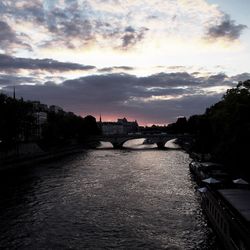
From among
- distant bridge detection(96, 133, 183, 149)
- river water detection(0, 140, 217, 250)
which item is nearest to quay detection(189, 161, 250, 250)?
river water detection(0, 140, 217, 250)

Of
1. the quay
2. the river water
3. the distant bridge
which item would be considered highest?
the distant bridge

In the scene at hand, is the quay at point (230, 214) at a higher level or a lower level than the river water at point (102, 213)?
higher

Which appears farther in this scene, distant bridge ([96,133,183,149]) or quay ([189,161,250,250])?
distant bridge ([96,133,183,149])

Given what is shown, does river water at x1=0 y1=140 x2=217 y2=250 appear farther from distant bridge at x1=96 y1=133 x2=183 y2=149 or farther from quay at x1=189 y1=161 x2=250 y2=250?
distant bridge at x1=96 y1=133 x2=183 y2=149

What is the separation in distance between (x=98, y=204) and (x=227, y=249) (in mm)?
13449

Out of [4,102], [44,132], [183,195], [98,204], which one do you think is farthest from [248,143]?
[44,132]

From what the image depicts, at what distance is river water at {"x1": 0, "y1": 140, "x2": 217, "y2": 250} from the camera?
22.6 m

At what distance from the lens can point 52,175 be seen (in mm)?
50781

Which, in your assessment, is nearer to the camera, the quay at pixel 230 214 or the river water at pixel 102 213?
the quay at pixel 230 214

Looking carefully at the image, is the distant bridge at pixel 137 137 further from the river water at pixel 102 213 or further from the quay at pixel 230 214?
the quay at pixel 230 214

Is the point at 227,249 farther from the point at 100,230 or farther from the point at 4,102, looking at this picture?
the point at 4,102

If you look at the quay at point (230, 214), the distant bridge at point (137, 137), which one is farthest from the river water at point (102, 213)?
the distant bridge at point (137, 137)

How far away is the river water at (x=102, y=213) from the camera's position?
74.2 ft

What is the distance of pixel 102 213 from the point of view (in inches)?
1132
